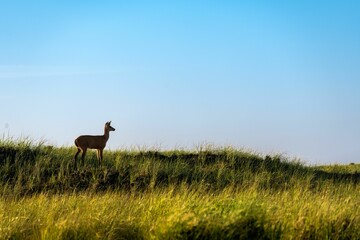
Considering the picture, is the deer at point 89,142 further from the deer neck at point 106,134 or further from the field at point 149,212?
the field at point 149,212

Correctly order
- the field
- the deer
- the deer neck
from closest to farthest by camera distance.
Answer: the field
the deer
the deer neck

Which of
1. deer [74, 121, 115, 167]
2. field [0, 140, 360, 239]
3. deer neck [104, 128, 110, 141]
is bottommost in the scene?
field [0, 140, 360, 239]

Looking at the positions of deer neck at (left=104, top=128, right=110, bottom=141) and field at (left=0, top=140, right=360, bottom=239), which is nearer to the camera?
field at (left=0, top=140, right=360, bottom=239)

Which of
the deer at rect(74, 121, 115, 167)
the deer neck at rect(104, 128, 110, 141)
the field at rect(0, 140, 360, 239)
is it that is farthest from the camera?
the deer neck at rect(104, 128, 110, 141)

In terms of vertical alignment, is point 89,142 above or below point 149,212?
above

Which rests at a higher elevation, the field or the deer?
the deer

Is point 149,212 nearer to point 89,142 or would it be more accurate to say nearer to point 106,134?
point 89,142

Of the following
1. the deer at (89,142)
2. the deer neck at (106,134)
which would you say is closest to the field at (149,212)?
the deer at (89,142)

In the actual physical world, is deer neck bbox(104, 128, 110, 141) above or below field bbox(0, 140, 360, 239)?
above

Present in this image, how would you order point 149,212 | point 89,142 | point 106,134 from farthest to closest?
point 106,134
point 89,142
point 149,212

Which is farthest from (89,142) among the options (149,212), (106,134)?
(149,212)

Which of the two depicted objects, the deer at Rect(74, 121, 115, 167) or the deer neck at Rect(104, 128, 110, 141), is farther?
the deer neck at Rect(104, 128, 110, 141)

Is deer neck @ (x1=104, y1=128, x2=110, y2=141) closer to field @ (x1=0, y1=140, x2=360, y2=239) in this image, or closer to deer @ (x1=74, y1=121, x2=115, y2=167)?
deer @ (x1=74, y1=121, x2=115, y2=167)

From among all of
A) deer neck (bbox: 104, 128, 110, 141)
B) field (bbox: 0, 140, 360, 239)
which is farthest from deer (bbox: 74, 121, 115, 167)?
field (bbox: 0, 140, 360, 239)
